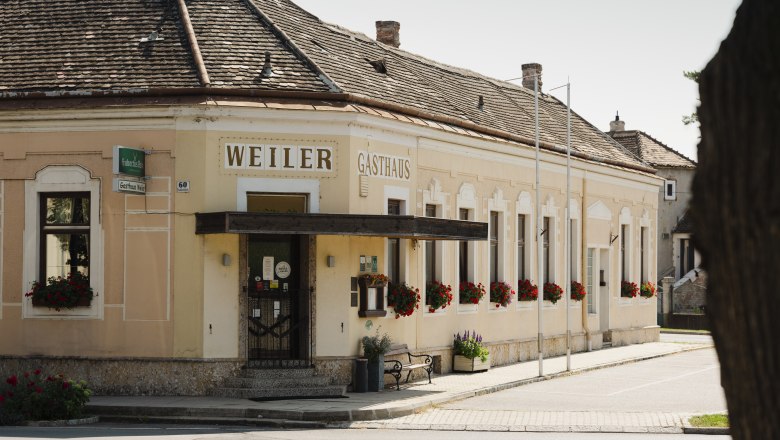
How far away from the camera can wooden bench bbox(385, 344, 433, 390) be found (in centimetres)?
2219

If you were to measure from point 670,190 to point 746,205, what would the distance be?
194 feet

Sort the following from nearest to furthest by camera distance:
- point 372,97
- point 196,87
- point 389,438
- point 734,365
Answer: point 734,365, point 389,438, point 196,87, point 372,97

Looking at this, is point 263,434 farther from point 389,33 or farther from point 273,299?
point 389,33

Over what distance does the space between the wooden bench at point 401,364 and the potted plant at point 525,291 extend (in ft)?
20.0

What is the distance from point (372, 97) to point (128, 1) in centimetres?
550

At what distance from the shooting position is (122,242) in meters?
21.5

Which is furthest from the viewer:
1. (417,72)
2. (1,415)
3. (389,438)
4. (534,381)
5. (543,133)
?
(543,133)

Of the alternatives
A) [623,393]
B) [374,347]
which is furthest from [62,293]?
[623,393]

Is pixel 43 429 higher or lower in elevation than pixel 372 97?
lower

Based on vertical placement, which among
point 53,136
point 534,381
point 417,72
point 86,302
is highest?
point 417,72

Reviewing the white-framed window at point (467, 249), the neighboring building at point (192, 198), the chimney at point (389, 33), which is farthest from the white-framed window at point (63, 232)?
the chimney at point (389, 33)

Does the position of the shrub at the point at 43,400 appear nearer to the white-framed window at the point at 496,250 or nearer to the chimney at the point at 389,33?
the white-framed window at the point at 496,250

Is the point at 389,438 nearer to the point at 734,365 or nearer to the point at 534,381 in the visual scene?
the point at 534,381

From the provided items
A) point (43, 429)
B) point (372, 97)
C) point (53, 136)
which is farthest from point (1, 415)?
point (372, 97)
